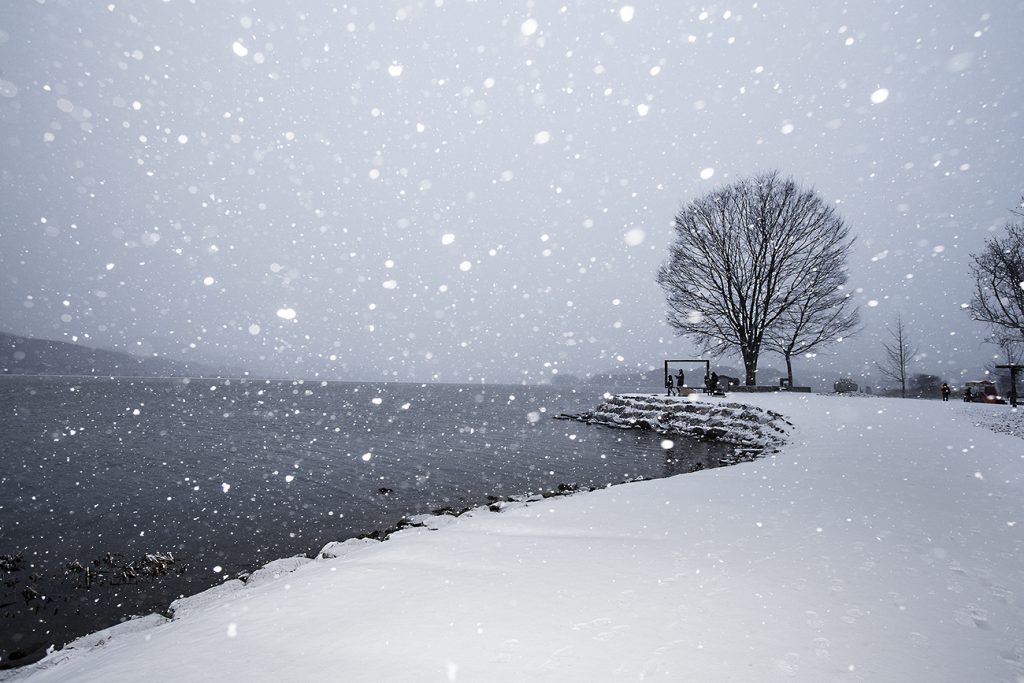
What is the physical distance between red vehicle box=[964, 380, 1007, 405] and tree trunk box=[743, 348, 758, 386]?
10.9 metres

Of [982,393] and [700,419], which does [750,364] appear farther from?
[982,393]

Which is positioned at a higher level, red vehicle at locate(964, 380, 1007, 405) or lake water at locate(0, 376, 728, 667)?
red vehicle at locate(964, 380, 1007, 405)

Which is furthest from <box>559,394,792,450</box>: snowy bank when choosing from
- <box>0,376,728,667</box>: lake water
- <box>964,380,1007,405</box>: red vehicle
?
<box>964,380,1007,405</box>: red vehicle

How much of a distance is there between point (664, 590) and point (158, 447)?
90.0ft

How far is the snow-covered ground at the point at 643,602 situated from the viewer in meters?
3.21

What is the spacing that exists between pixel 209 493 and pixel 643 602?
576 inches

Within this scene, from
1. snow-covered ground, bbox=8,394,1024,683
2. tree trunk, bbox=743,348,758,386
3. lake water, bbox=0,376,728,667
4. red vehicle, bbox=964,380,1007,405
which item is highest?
tree trunk, bbox=743,348,758,386

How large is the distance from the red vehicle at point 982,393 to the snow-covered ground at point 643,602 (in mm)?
26056

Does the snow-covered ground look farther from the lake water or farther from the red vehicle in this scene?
the red vehicle

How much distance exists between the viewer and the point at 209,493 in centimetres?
1409

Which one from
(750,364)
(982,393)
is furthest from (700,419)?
(982,393)

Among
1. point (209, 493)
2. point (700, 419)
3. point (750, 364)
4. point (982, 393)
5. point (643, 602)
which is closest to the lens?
point (643, 602)

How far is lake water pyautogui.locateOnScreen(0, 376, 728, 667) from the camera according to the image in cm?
785

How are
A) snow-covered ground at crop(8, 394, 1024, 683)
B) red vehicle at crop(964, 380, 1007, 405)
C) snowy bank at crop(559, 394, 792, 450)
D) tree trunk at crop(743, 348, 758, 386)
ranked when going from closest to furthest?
snow-covered ground at crop(8, 394, 1024, 683) < snowy bank at crop(559, 394, 792, 450) < red vehicle at crop(964, 380, 1007, 405) < tree trunk at crop(743, 348, 758, 386)
